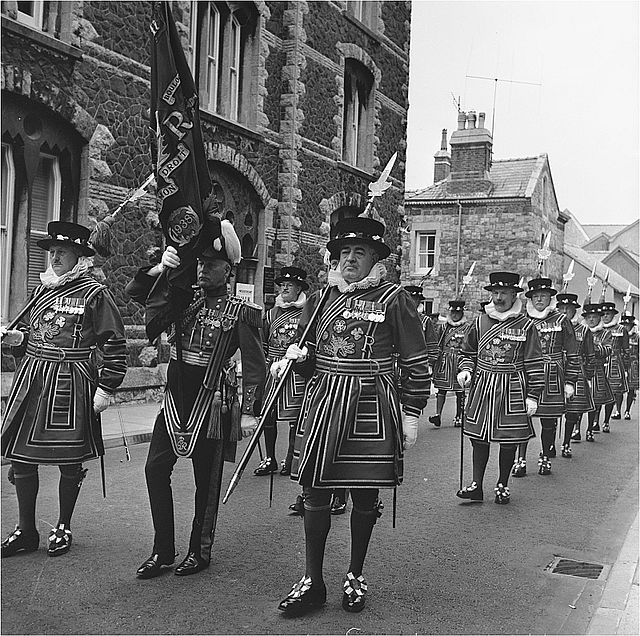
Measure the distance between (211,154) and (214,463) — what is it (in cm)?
1064

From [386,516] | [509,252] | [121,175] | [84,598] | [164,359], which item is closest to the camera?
[84,598]

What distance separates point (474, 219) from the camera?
3198 cm

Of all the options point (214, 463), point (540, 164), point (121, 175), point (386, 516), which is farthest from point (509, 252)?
point (214, 463)

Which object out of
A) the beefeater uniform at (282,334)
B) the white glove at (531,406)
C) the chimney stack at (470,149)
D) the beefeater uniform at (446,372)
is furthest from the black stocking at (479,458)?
the chimney stack at (470,149)

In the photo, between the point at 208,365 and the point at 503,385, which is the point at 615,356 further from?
the point at 208,365

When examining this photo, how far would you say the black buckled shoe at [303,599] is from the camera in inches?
180

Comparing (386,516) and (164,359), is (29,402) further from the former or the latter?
(164,359)

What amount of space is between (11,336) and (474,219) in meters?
27.9

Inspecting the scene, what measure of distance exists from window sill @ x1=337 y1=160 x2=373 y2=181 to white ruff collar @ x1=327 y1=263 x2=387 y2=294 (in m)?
14.4

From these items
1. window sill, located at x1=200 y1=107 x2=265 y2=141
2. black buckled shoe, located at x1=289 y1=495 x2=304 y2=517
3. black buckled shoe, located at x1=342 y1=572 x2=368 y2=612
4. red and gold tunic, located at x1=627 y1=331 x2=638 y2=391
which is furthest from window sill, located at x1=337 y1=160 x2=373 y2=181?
black buckled shoe, located at x1=342 y1=572 x2=368 y2=612

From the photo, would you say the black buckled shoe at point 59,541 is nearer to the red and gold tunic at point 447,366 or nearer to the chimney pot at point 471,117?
the red and gold tunic at point 447,366

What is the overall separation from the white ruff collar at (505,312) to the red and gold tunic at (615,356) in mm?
6800

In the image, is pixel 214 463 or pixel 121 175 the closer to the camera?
pixel 214 463

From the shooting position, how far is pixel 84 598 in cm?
469
